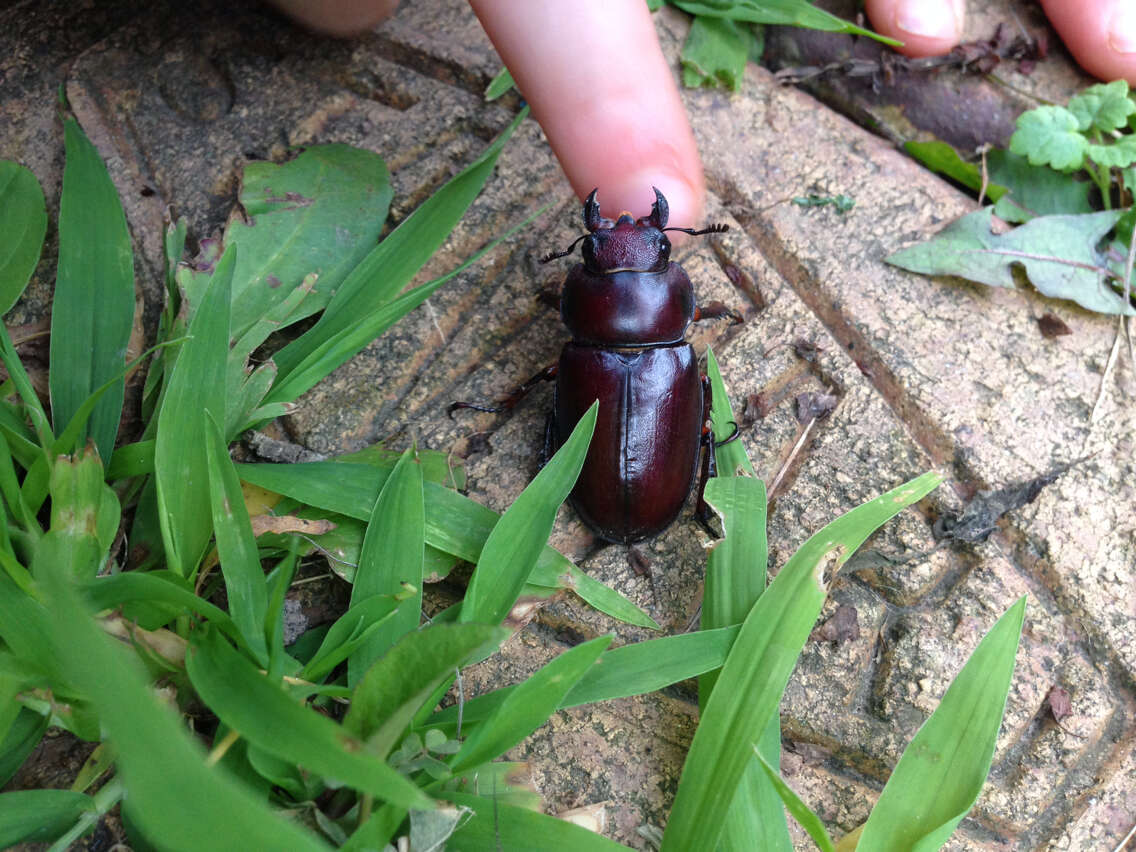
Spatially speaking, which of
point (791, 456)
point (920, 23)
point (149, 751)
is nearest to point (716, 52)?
point (920, 23)

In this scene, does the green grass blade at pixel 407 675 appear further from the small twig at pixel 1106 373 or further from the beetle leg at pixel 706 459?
the small twig at pixel 1106 373

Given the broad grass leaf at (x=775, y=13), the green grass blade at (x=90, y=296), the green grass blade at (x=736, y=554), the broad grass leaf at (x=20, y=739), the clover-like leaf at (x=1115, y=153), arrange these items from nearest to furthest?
1. the broad grass leaf at (x=20, y=739)
2. the green grass blade at (x=736, y=554)
3. the green grass blade at (x=90, y=296)
4. the clover-like leaf at (x=1115, y=153)
5. the broad grass leaf at (x=775, y=13)

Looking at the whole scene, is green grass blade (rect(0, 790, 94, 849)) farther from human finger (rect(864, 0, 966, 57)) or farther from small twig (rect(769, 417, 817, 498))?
human finger (rect(864, 0, 966, 57))

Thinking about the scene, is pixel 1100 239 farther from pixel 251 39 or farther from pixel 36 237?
pixel 36 237

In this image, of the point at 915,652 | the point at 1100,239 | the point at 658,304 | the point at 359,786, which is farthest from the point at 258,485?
the point at 1100,239

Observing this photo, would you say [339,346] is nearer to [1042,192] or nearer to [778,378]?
[778,378]

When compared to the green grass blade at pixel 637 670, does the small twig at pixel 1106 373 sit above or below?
above

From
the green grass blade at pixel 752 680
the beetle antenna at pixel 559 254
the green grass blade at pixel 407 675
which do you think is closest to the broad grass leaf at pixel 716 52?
the beetle antenna at pixel 559 254
